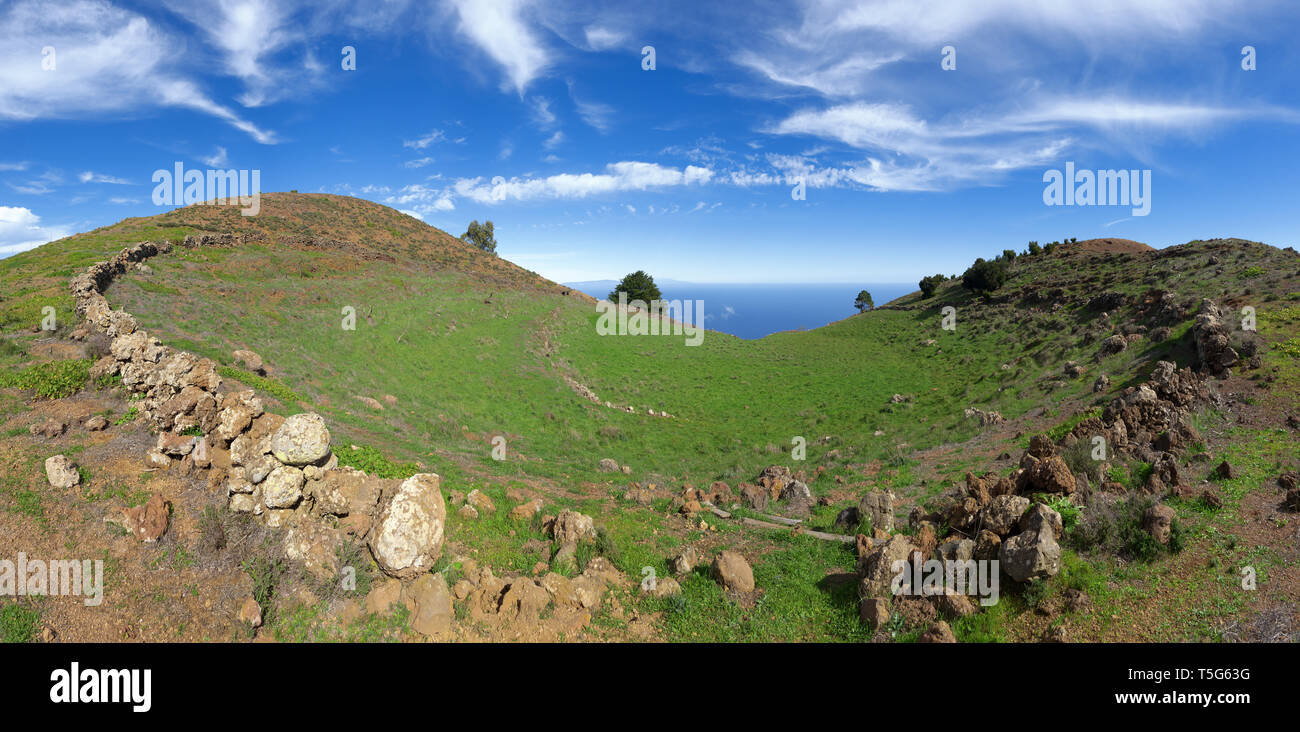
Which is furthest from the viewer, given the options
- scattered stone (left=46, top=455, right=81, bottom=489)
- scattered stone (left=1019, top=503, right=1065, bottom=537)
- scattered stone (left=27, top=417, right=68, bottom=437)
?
scattered stone (left=27, top=417, right=68, bottom=437)

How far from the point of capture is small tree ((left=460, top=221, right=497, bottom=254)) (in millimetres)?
95125

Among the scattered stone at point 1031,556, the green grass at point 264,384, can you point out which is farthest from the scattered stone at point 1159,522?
the green grass at point 264,384

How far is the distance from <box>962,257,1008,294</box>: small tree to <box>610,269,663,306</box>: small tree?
4514cm

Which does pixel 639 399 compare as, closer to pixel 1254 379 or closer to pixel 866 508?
pixel 866 508

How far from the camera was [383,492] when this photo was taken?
35.2 ft

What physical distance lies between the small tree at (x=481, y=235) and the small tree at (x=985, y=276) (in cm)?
8440

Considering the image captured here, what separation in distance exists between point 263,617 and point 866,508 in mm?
14227

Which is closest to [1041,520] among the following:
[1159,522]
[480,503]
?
[1159,522]

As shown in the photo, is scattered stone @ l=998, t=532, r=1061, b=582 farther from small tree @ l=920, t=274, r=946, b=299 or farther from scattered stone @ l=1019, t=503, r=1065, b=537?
small tree @ l=920, t=274, r=946, b=299

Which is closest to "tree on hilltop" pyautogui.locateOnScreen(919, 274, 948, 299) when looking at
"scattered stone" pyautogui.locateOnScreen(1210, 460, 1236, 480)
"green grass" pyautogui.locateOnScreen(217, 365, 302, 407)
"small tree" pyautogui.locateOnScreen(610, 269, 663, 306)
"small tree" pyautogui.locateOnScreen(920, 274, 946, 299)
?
"small tree" pyautogui.locateOnScreen(920, 274, 946, 299)

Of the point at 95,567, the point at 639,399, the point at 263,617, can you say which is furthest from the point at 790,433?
the point at 95,567

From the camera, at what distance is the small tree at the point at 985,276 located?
56.8m

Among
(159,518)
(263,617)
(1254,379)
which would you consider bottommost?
(263,617)

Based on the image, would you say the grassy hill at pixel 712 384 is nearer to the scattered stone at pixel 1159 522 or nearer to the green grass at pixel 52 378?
the scattered stone at pixel 1159 522
